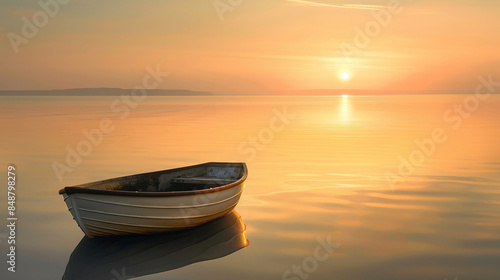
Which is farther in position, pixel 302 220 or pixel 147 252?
pixel 302 220

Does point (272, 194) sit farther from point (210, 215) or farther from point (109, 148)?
point (109, 148)

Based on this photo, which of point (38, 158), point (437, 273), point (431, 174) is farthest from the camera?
point (38, 158)

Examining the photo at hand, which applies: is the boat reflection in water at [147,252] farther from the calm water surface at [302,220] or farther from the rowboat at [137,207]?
the rowboat at [137,207]

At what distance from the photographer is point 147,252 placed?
11.3 m

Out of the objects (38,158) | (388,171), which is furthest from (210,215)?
(38,158)

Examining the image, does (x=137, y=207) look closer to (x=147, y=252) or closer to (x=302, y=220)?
(x=147, y=252)

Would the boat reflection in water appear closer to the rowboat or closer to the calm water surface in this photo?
the calm water surface

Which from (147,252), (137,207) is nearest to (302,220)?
(147,252)

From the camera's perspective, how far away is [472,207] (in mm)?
15305

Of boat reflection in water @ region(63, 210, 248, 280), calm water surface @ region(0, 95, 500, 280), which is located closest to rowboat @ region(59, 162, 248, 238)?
boat reflection in water @ region(63, 210, 248, 280)

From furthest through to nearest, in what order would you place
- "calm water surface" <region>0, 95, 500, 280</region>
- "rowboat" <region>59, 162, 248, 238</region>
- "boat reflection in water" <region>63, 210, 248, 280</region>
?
"rowboat" <region>59, 162, 248, 238</region>, "calm water surface" <region>0, 95, 500, 280</region>, "boat reflection in water" <region>63, 210, 248, 280</region>

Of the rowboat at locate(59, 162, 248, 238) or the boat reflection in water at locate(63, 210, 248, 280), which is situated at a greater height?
the rowboat at locate(59, 162, 248, 238)

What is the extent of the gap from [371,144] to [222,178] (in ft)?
56.2

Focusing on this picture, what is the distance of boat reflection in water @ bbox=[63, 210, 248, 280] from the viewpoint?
10.4 m
